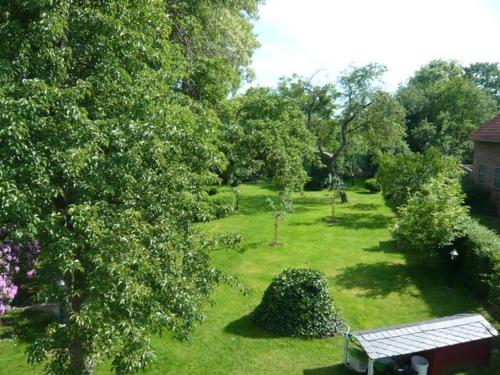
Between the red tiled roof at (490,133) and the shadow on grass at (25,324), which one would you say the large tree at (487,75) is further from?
the shadow on grass at (25,324)

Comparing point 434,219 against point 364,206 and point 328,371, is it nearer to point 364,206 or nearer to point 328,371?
point 328,371

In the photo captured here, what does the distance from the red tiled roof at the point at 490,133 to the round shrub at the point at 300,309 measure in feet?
63.7

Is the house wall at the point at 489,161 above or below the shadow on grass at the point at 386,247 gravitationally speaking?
above

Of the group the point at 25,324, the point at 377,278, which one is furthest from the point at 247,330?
the point at 377,278

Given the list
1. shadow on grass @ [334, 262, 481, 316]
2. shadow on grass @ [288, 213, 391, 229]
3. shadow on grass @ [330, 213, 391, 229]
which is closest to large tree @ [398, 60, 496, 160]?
shadow on grass @ [330, 213, 391, 229]

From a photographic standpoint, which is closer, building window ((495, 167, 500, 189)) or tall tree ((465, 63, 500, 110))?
building window ((495, 167, 500, 189))

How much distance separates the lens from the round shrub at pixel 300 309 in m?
13.0

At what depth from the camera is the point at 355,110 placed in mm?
35219

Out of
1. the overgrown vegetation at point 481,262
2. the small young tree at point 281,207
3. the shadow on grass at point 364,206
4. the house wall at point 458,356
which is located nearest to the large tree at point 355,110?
the shadow on grass at point 364,206

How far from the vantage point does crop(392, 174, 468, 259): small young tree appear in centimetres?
1723

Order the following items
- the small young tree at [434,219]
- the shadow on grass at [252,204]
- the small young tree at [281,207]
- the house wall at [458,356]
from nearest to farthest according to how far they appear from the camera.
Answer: the house wall at [458,356] → the small young tree at [434,219] → the small young tree at [281,207] → the shadow on grass at [252,204]

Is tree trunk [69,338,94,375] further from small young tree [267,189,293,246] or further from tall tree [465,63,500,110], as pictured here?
tall tree [465,63,500,110]

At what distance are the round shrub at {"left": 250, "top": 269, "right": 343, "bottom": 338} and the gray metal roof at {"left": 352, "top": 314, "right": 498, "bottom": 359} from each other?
2393mm

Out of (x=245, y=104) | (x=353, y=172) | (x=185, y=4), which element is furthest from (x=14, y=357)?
(x=353, y=172)
